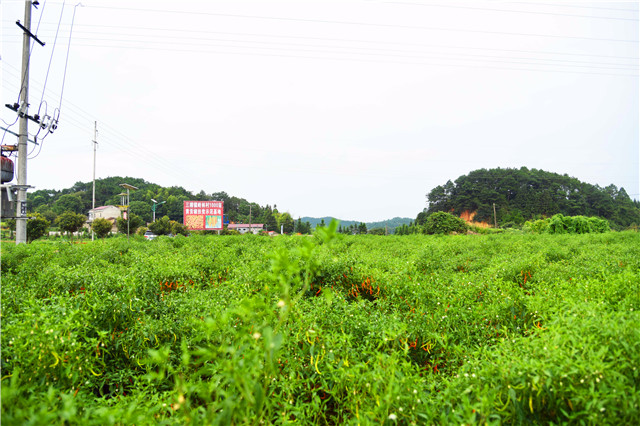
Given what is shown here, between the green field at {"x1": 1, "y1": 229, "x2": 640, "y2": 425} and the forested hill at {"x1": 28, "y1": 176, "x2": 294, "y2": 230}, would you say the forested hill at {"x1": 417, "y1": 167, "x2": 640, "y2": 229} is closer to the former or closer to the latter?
the forested hill at {"x1": 28, "y1": 176, "x2": 294, "y2": 230}

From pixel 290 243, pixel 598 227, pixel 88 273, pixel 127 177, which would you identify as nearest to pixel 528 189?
pixel 598 227

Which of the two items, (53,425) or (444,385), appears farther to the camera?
(444,385)

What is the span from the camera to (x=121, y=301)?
290 cm

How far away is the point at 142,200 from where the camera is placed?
6281 cm

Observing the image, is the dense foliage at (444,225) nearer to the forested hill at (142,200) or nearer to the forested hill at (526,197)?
the forested hill at (526,197)

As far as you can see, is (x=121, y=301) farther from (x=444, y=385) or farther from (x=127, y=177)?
(x=127, y=177)

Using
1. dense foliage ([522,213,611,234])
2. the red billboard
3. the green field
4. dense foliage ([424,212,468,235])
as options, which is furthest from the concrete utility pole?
dense foliage ([522,213,611,234])

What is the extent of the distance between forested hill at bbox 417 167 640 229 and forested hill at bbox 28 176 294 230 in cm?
3600

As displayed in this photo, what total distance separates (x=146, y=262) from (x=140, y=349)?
247cm

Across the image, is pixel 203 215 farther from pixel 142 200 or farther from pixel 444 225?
pixel 142 200

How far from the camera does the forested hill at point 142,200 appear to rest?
43500 millimetres

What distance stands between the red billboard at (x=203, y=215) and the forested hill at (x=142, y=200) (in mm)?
20412

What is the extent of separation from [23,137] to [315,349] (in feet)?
30.8

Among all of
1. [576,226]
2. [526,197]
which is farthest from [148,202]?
[526,197]
